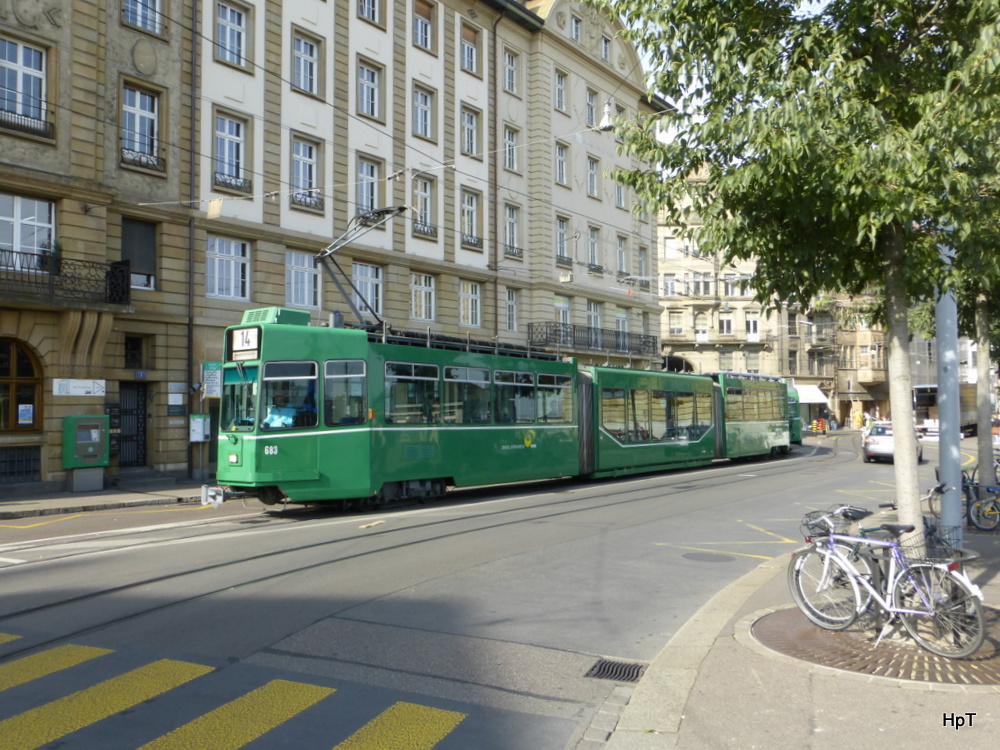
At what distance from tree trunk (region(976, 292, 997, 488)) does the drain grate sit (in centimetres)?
900

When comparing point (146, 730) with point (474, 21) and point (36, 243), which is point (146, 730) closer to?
point (36, 243)

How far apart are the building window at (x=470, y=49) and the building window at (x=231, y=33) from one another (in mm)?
10012

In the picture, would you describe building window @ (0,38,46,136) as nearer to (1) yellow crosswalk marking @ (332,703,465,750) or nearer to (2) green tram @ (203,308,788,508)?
(2) green tram @ (203,308,788,508)

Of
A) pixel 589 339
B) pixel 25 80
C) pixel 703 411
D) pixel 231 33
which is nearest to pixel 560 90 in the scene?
pixel 589 339

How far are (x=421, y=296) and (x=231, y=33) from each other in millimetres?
10509

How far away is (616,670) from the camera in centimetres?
631

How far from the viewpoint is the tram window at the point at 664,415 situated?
2517 cm

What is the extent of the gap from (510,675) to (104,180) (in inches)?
784

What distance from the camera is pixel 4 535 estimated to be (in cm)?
1370

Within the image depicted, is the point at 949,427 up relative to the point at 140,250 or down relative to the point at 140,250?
down

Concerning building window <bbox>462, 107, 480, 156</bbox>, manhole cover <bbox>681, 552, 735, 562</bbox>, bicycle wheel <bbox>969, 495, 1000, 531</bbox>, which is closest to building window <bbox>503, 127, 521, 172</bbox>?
building window <bbox>462, 107, 480, 156</bbox>

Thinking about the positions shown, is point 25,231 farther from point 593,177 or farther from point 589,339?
point 593,177

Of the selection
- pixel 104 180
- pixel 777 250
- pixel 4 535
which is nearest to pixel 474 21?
pixel 104 180

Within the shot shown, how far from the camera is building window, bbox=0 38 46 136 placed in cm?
1983
